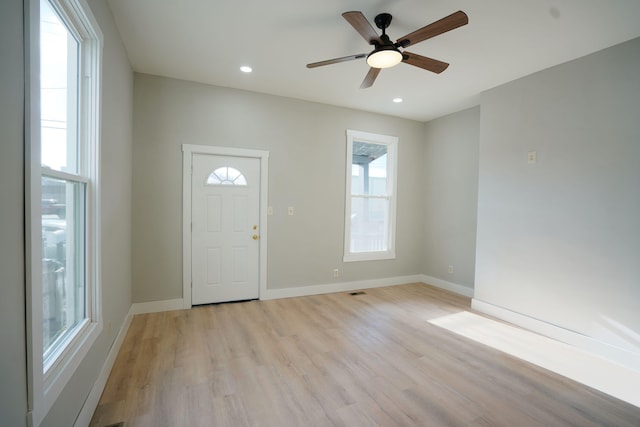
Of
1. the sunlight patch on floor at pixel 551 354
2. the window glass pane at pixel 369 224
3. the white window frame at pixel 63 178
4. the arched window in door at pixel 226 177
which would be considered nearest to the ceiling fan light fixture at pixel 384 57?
the white window frame at pixel 63 178

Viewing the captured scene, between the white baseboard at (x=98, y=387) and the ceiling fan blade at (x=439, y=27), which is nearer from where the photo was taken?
the white baseboard at (x=98, y=387)

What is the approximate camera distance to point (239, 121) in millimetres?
3916

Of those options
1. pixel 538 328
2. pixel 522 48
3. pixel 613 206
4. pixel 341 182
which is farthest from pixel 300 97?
pixel 538 328

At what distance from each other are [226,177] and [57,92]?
234cm

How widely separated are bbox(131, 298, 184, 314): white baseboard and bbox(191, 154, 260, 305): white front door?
0.63ft

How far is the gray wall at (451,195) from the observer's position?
14.6ft

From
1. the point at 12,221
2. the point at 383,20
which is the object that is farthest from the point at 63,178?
the point at 383,20

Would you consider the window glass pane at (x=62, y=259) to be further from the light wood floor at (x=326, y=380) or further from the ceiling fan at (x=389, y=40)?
the ceiling fan at (x=389, y=40)

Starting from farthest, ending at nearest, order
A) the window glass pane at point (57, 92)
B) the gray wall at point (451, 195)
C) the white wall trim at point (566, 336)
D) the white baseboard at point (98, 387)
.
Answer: the gray wall at point (451, 195) < the white wall trim at point (566, 336) < the white baseboard at point (98, 387) < the window glass pane at point (57, 92)

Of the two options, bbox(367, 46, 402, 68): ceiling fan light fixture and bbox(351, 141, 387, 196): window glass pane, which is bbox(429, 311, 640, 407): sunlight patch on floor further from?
bbox(367, 46, 402, 68): ceiling fan light fixture

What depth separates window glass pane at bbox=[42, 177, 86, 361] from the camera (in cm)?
142

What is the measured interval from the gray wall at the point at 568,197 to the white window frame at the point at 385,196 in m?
1.45

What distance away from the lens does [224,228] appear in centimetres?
389

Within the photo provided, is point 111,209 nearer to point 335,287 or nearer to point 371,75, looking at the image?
point 371,75
